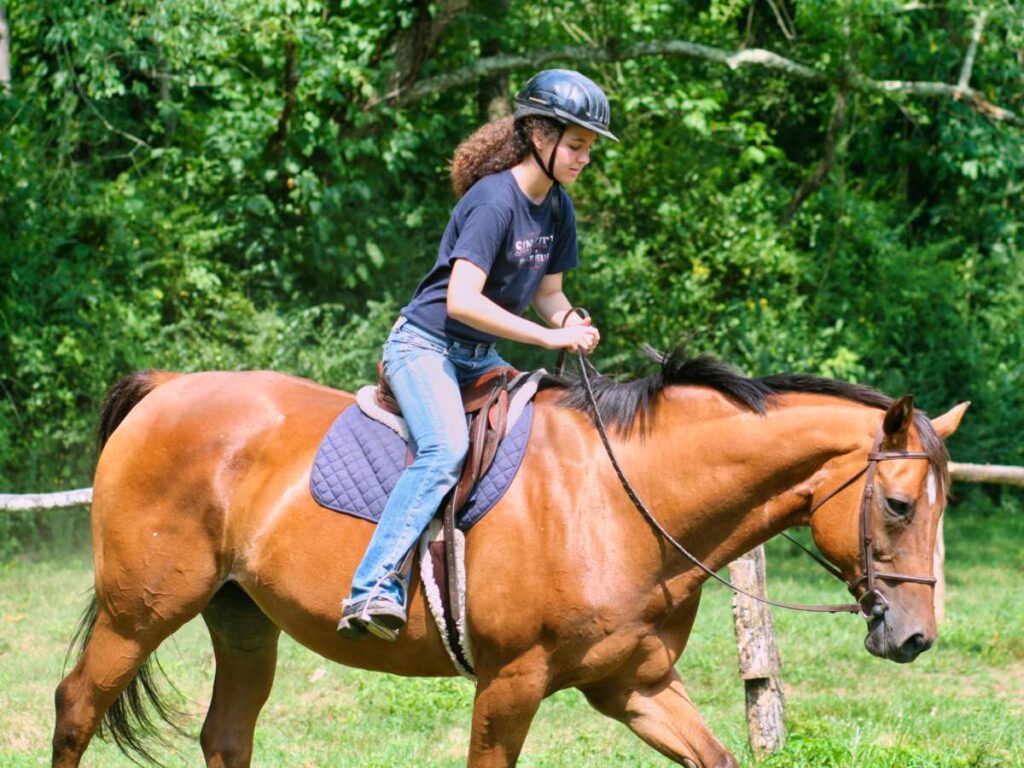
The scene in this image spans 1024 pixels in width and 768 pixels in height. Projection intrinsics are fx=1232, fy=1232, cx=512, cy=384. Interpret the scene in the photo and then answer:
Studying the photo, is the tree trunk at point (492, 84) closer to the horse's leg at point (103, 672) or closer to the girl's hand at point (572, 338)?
the horse's leg at point (103, 672)

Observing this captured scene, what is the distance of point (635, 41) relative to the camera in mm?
13391

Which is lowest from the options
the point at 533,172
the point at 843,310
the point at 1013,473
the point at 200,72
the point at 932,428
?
the point at 843,310

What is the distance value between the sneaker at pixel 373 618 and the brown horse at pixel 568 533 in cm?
14

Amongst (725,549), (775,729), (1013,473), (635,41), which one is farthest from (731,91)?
(725,549)

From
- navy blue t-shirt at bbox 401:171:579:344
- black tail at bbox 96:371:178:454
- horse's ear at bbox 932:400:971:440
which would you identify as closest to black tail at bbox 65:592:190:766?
black tail at bbox 96:371:178:454

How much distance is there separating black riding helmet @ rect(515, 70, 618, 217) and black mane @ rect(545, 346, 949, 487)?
768 millimetres

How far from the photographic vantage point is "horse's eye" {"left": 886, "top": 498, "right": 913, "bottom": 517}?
150 inches

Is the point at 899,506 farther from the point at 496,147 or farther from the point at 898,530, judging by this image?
the point at 496,147

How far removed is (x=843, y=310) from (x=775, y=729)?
10845mm

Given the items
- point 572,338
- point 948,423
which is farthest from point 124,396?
point 948,423

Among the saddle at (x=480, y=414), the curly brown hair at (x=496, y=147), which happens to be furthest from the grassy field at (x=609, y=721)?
the curly brown hair at (x=496, y=147)

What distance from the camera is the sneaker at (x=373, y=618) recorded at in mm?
4102

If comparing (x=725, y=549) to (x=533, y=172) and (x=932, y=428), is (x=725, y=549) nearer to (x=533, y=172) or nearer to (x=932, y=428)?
(x=932, y=428)

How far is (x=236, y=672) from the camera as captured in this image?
5.11 metres
